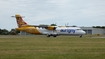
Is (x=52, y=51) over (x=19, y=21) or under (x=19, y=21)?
under

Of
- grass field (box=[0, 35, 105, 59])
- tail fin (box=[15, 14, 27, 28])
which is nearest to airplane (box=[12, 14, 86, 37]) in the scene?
tail fin (box=[15, 14, 27, 28])

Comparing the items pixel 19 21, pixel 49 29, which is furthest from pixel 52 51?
pixel 19 21

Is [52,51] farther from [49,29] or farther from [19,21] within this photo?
[19,21]

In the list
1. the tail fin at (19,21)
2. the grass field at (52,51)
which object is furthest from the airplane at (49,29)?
the grass field at (52,51)

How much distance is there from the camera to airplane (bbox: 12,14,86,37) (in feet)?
213

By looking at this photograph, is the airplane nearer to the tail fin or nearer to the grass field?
the tail fin

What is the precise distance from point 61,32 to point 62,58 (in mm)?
53954

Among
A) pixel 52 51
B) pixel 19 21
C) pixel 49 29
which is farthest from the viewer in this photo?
pixel 19 21

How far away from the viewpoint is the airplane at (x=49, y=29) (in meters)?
65.0

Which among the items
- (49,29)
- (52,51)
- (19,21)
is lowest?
(52,51)

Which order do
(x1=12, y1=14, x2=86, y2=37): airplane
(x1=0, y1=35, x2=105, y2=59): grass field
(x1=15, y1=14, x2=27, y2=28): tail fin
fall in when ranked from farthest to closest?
(x1=15, y1=14, x2=27, y2=28): tail fin, (x1=12, y1=14, x2=86, y2=37): airplane, (x1=0, y1=35, x2=105, y2=59): grass field

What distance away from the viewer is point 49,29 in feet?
224

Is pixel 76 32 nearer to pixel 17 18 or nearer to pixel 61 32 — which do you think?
pixel 61 32

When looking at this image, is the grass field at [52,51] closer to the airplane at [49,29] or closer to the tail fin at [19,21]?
the airplane at [49,29]
